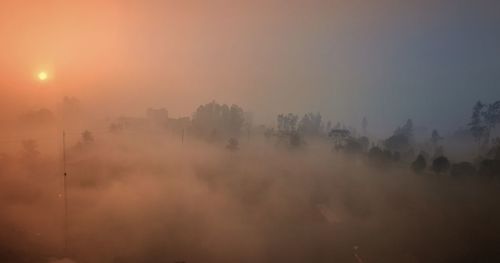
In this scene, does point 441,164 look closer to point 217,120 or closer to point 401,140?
point 401,140

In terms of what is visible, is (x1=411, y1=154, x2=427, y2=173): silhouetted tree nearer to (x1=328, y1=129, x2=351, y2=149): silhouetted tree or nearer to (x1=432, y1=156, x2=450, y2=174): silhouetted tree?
(x1=432, y1=156, x2=450, y2=174): silhouetted tree

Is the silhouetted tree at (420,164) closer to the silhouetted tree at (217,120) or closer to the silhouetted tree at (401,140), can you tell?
the silhouetted tree at (401,140)

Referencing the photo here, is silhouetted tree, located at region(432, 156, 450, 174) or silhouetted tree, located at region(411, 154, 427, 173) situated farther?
silhouetted tree, located at region(411, 154, 427, 173)

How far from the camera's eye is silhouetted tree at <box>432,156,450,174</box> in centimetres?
1789

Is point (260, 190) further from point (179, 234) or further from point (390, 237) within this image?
point (390, 237)

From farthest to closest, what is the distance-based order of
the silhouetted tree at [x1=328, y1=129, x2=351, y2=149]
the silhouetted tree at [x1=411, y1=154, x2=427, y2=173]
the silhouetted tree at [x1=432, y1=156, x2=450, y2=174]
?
1. the silhouetted tree at [x1=328, y1=129, x2=351, y2=149]
2. the silhouetted tree at [x1=411, y1=154, x2=427, y2=173]
3. the silhouetted tree at [x1=432, y1=156, x2=450, y2=174]

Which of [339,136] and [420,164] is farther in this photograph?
[339,136]

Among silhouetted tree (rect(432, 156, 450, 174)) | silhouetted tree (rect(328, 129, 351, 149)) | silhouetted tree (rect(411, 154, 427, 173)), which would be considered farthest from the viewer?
silhouetted tree (rect(328, 129, 351, 149))

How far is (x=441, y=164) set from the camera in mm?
17906

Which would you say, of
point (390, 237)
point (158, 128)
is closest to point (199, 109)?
point (158, 128)

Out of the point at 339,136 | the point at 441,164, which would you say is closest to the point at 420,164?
the point at 441,164

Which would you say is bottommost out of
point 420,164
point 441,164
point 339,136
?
point 420,164

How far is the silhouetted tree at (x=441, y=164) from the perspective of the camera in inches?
704

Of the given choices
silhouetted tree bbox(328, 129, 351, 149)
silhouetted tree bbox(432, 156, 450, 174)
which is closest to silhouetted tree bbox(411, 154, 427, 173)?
silhouetted tree bbox(432, 156, 450, 174)
